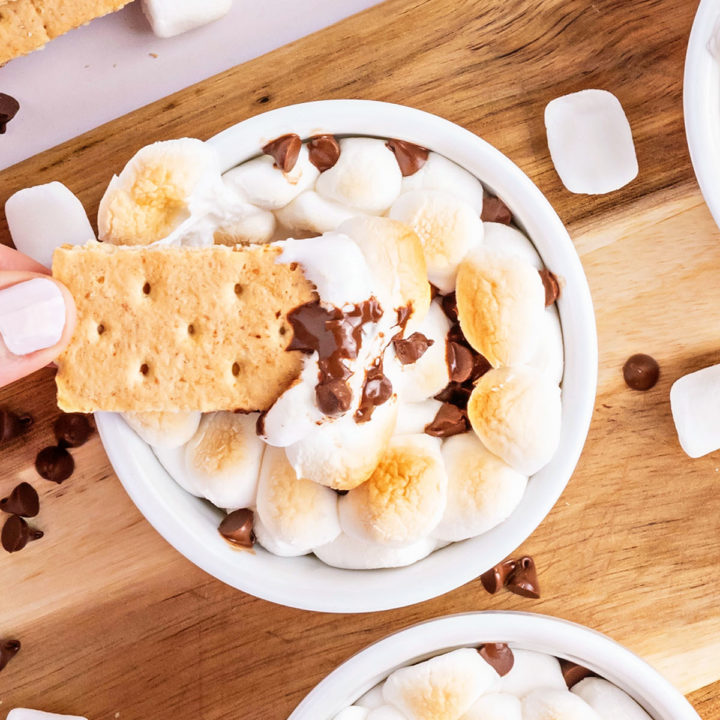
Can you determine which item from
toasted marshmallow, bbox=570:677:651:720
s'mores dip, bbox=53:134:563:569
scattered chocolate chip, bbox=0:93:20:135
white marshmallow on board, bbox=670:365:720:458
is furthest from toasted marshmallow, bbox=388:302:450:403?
scattered chocolate chip, bbox=0:93:20:135

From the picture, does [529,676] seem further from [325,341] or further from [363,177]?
[363,177]

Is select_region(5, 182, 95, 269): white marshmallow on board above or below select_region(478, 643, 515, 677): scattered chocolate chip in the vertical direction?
above

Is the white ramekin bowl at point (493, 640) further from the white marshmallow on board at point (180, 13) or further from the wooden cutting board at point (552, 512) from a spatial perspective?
the white marshmallow on board at point (180, 13)

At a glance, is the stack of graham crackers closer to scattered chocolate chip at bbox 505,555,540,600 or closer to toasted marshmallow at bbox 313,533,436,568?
toasted marshmallow at bbox 313,533,436,568

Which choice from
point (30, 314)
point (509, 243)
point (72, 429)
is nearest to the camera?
point (30, 314)

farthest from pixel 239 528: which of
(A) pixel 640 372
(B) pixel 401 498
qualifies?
(A) pixel 640 372

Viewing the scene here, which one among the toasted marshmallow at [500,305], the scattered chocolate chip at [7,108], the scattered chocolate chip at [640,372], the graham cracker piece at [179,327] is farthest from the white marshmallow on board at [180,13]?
the scattered chocolate chip at [640,372]
